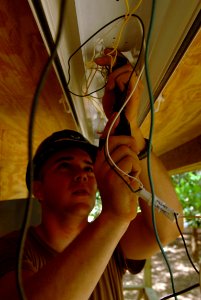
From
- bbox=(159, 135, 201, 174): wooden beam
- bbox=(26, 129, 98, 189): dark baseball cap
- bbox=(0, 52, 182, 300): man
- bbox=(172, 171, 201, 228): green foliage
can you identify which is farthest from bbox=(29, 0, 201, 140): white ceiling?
bbox=(172, 171, 201, 228): green foliage

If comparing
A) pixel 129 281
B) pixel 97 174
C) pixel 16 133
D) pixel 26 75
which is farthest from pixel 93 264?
pixel 129 281

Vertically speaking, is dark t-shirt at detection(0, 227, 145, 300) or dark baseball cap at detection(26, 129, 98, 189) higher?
dark baseball cap at detection(26, 129, 98, 189)

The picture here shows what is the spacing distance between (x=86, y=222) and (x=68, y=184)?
0.17 metres

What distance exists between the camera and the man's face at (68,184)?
3.09ft

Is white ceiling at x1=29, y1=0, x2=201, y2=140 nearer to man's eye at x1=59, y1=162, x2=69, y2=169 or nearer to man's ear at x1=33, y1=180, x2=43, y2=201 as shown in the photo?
man's eye at x1=59, y1=162, x2=69, y2=169

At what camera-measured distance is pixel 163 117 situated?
1.33 metres

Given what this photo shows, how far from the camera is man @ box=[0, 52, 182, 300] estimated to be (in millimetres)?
517

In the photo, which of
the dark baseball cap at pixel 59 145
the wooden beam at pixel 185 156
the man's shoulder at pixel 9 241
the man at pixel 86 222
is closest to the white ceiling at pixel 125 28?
the man at pixel 86 222

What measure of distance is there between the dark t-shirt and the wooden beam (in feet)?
3.36

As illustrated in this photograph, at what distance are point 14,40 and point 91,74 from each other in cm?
21

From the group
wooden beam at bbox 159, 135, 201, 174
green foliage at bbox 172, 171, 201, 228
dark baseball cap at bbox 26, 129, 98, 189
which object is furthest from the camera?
green foliage at bbox 172, 171, 201, 228

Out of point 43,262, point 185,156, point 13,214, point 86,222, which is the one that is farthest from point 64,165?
point 185,156

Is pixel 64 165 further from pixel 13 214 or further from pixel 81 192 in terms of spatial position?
pixel 13 214

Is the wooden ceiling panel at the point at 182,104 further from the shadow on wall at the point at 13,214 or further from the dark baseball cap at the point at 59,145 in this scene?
the shadow on wall at the point at 13,214
